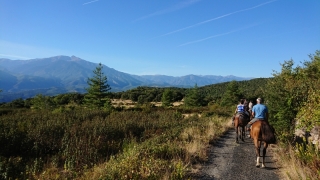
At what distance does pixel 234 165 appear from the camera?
8.26m

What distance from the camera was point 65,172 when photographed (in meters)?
7.25

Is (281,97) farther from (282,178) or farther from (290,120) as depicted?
(282,178)

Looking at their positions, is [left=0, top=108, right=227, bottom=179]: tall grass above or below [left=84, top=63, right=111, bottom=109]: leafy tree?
below

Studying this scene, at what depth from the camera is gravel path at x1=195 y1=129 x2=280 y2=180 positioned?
718 cm

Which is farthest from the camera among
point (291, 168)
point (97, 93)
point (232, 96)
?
point (232, 96)

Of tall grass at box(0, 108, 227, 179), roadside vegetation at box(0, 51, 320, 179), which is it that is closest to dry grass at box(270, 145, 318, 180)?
roadside vegetation at box(0, 51, 320, 179)

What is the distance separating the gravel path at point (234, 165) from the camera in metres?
7.18

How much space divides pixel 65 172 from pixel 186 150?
4270 millimetres

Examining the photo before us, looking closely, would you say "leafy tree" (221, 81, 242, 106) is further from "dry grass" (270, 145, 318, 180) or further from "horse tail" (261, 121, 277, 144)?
"horse tail" (261, 121, 277, 144)

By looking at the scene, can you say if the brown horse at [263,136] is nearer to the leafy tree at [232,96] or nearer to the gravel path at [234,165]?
the gravel path at [234,165]

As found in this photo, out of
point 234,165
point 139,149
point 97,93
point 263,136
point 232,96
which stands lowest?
point 234,165

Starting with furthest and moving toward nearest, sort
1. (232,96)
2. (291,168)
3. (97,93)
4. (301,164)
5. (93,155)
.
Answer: (232,96) → (97,93) → (93,155) → (301,164) → (291,168)

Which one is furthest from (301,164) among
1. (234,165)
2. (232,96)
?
(232,96)

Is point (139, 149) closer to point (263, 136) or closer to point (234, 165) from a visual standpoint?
point (234, 165)
